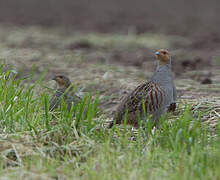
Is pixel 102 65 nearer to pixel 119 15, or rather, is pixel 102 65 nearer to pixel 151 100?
pixel 151 100

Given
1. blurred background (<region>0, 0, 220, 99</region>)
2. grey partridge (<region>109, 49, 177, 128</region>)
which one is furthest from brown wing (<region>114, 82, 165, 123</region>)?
blurred background (<region>0, 0, 220, 99</region>)

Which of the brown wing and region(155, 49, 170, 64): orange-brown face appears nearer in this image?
the brown wing

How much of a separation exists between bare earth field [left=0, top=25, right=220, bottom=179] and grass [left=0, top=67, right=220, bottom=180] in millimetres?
17

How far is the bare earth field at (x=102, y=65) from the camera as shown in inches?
133

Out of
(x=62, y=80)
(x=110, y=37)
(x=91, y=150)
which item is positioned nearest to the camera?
(x=91, y=150)

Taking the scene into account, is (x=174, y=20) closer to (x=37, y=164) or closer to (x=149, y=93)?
(x=149, y=93)

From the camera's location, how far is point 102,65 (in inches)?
307

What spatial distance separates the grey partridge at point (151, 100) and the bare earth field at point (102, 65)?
1.02 feet

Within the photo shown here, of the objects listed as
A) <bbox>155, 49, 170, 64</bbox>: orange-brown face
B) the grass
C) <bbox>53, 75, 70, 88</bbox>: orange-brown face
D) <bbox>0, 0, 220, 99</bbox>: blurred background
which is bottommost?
the grass

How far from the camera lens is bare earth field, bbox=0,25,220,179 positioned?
133 inches

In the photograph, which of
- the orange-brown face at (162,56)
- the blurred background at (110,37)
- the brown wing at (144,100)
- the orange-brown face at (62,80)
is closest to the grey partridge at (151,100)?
the brown wing at (144,100)

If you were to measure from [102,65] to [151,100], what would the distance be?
3.72m

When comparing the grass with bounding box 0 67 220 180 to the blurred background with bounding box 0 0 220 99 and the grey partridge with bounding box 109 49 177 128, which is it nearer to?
the grey partridge with bounding box 109 49 177 128

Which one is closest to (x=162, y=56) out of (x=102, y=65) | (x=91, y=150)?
(x=91, y=150)
